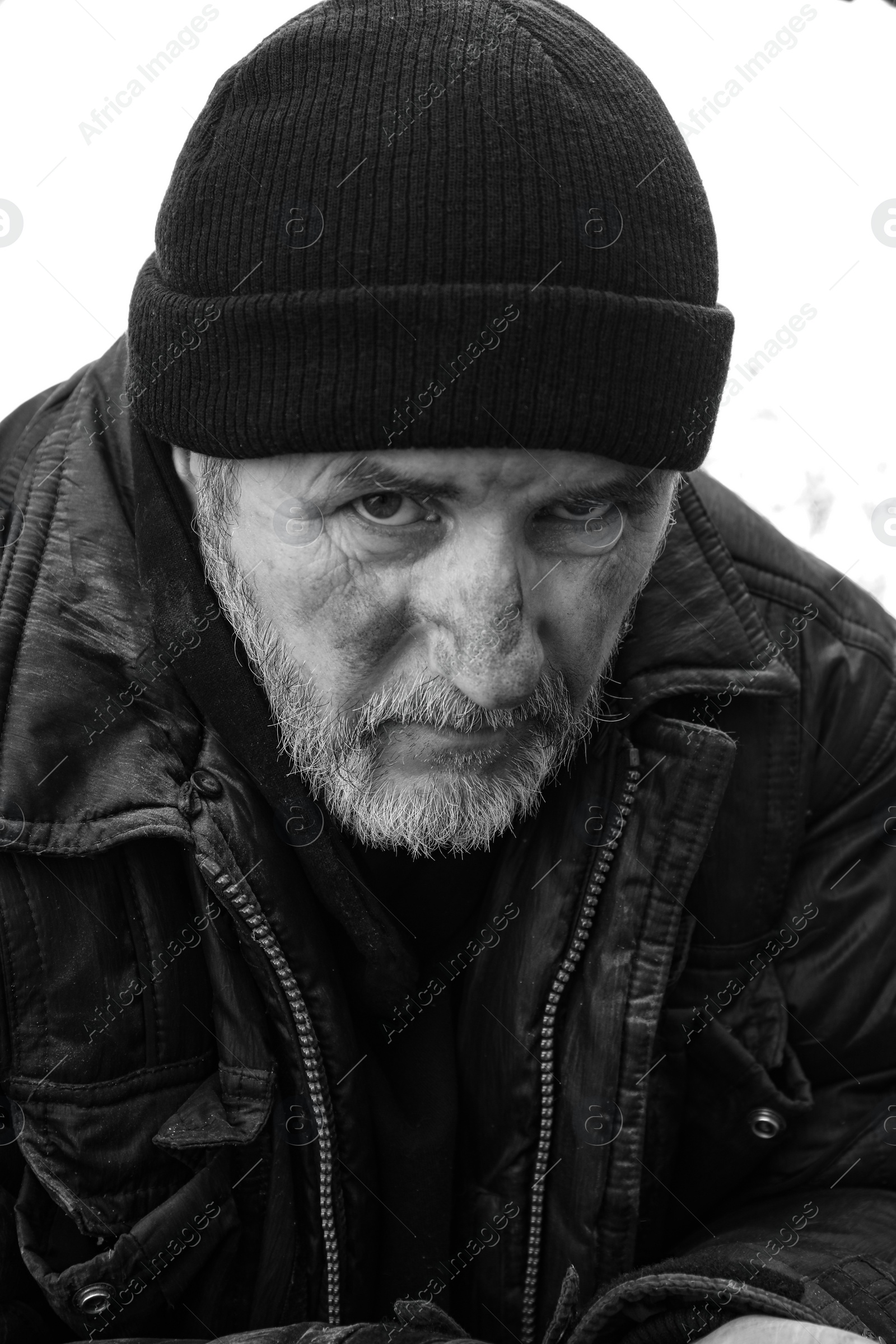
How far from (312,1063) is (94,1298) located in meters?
0.36

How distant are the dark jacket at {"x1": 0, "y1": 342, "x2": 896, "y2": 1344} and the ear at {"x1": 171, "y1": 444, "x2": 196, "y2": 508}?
0.07 metres

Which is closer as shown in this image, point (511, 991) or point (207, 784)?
point (207, 784)

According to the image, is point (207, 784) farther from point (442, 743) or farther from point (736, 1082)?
point (736, 1082)

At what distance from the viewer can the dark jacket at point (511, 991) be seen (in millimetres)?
1482

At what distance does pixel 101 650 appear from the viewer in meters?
1.53

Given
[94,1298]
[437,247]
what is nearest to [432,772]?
[437,247]

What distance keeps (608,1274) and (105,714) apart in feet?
3.27

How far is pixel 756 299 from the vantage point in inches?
120

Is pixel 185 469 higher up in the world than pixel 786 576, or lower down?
higher up

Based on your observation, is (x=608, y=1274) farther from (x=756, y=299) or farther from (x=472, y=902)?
(x=756, y=299)
